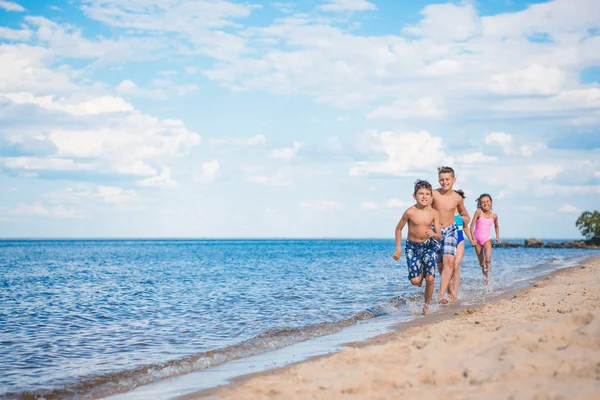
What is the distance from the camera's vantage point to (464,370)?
4465 mm

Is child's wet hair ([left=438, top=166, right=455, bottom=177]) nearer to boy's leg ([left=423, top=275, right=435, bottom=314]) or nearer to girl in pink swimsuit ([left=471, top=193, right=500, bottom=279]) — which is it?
boy's leg ([left=423, top=275, right=435, bottom=314])

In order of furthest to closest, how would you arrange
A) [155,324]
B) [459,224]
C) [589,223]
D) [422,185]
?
[589,223]
[459,224]
[155,324]
[422,185]

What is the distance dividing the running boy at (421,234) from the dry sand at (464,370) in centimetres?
396

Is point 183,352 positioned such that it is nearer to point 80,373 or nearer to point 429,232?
point 80,373

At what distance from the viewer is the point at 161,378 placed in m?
6.57

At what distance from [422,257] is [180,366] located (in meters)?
4.79

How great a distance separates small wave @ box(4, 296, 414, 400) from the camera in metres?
6.18

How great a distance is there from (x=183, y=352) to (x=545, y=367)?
17.9 ft

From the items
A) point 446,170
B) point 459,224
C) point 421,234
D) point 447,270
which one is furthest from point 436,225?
point 459,224

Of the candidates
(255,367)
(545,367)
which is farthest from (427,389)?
Answer: (255,367)

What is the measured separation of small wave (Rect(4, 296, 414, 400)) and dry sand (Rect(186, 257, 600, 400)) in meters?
1.44

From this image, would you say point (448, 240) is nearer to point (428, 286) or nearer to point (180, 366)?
point (428, 286)

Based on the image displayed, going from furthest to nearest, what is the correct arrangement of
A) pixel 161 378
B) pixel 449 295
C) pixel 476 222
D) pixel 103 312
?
pixel 476 222
pixel 103 312
pixel 449 295
pixel 161 378

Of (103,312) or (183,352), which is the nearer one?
(183,352)
